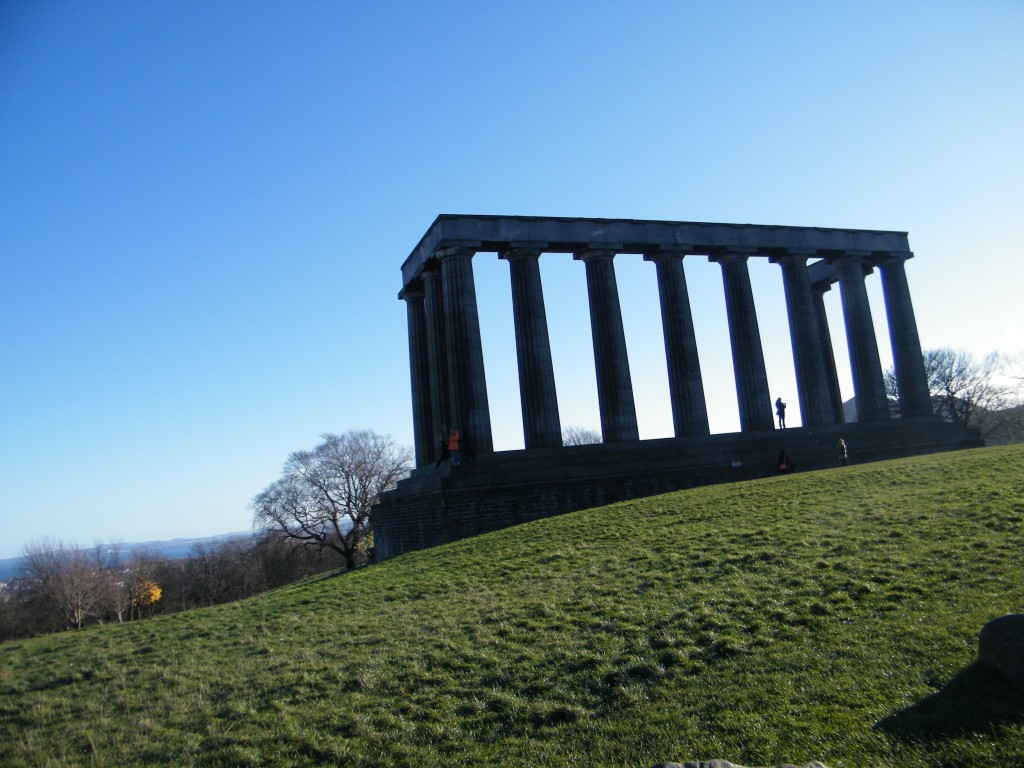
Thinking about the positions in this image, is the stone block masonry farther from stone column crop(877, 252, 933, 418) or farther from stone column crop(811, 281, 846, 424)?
stone column crop(811, 281, 846, 424)

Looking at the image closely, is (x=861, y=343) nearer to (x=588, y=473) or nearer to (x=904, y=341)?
(x=904, y=341)

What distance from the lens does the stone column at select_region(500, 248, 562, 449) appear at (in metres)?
34.2

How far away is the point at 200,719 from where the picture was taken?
11.5 meters

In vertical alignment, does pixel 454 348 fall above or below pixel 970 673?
above

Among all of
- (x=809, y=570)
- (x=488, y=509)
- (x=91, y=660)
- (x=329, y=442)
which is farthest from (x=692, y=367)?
(x=329, y=442)

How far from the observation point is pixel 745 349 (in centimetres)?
3878

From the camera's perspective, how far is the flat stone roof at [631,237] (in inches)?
1394

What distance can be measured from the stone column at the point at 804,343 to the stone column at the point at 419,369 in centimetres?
2034

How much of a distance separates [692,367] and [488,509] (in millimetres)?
13967

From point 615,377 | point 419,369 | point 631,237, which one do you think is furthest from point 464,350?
point 631,237

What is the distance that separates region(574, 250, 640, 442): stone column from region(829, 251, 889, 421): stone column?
585 inches

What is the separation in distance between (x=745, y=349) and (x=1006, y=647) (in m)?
31.7

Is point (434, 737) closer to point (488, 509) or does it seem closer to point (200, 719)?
point (200, 719)

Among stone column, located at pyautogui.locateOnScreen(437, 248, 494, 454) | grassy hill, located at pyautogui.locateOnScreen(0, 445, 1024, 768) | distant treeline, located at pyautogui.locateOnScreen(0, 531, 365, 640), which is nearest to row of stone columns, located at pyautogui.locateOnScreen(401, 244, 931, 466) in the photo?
stone column, located at pyautogui.locateOnScreen(437, 248, 494, 454)
